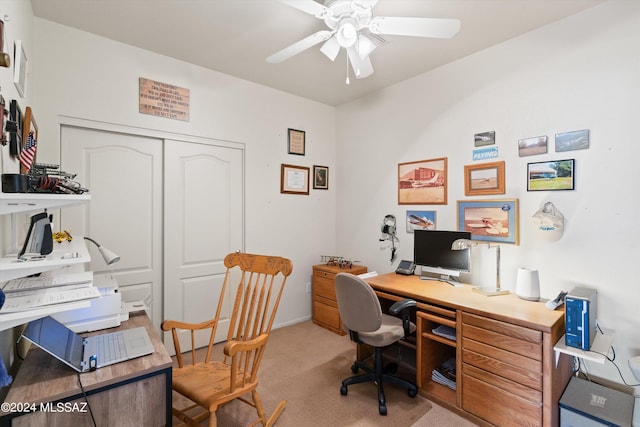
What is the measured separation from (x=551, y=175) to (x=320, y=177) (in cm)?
238

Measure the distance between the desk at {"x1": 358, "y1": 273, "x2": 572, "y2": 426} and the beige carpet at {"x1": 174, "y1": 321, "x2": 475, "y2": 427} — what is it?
191 millimetres

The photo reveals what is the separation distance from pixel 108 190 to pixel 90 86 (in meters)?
0.82

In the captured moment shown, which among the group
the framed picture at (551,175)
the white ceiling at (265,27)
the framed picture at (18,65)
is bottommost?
the framed picture at (551,175)

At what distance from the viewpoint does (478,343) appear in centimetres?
196

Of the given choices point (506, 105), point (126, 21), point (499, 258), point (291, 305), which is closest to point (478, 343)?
point (499, 258)

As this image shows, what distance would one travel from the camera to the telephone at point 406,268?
9.82ft

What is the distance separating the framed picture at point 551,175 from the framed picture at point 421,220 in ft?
2.83

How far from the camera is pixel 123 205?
2.64 meters

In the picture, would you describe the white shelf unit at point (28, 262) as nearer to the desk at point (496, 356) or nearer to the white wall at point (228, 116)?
the white wall at point (228, 116)

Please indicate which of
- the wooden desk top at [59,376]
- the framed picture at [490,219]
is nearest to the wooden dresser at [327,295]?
the framed picture at [490,219]

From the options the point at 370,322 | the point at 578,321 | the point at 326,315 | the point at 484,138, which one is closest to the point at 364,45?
the point at 484,138

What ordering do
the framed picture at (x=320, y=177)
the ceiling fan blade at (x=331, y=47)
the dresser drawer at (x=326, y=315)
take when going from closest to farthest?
the ceiling fan blade at (x=331, y=47), the dresser drawer at (x=326, y=315), the framed picture at (x=320, y=177)

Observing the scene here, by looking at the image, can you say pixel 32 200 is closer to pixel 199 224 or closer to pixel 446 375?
pixel 199 224

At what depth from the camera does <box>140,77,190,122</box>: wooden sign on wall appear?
8.88 feet
